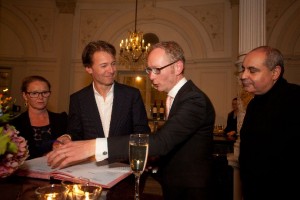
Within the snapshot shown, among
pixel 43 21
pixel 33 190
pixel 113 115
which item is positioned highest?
pixel 43 21

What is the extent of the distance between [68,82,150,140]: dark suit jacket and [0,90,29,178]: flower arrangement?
0.93 metres

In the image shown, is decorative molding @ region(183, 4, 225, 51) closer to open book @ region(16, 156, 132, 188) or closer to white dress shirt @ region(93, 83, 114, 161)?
white dress shirt @ region(93, 83, 114, 161)

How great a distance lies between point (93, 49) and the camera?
2.21 metres

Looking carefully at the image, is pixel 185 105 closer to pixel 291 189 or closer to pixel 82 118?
pixel 82 118

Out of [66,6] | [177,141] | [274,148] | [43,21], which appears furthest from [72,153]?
[43,21]

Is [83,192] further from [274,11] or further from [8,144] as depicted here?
[274,11]

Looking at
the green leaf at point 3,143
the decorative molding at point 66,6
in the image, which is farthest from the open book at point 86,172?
the decorative molding at point 66,6

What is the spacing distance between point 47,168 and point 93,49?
3.56 ft

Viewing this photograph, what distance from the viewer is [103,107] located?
226cm

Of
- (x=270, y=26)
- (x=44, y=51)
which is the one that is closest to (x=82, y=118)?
(x=270, y=26)

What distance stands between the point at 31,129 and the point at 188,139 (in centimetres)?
160

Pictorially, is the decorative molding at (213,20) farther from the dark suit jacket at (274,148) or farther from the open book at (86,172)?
the open book at (86,172)

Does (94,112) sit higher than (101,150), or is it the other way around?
(94,112)

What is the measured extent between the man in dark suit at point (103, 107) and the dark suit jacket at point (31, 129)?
296mm
